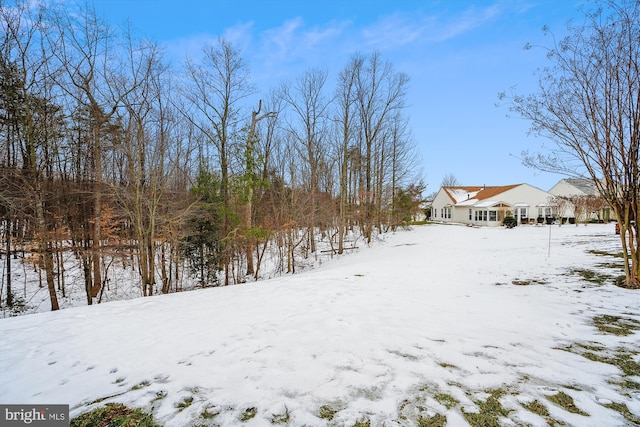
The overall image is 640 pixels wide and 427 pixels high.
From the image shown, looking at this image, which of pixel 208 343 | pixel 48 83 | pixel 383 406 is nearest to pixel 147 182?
pixel 48 83

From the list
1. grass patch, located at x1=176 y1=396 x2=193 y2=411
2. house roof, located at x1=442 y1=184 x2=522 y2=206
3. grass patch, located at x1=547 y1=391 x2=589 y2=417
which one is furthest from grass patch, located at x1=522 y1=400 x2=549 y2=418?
house roof, located at x1=442 y1=184 x2=522 y2=206

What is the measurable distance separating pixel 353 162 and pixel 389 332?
15.9 meters

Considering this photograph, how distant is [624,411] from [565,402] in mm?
319

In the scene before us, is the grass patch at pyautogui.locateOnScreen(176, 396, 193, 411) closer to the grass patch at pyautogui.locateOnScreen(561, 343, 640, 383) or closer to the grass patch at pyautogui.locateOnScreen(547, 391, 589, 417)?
the grass patch at pyautogui.locateOnScreen(547, 391, 589, 417)

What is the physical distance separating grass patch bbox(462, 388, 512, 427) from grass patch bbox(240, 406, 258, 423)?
1459 mm

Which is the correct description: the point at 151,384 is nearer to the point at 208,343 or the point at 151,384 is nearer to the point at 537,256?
the point at 208,343

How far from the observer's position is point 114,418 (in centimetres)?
186

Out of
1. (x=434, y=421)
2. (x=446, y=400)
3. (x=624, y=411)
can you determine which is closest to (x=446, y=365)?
(x=446, y=400)

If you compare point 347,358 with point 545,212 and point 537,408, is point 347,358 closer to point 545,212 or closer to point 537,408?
point 537,408

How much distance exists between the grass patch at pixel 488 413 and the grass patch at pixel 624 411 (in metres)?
0.69

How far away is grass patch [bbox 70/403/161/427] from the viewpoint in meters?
1.81

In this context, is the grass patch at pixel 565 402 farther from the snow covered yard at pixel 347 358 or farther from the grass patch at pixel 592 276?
the grass patch at pixel 592 276

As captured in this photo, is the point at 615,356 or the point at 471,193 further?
the point at 471,193

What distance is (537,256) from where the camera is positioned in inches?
A: 323
